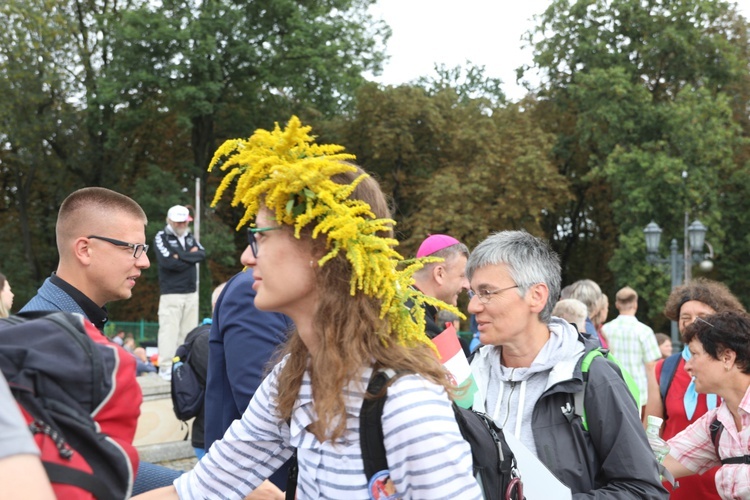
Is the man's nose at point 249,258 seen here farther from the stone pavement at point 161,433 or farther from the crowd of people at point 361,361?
the stone pavement at point 161,433

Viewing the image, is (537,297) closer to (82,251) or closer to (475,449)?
(475,449)

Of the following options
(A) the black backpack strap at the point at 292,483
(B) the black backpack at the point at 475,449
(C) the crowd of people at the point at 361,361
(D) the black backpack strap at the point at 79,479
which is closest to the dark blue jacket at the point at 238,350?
(C) the crowd of people at the point at 361,361

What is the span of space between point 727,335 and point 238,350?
2.34 m

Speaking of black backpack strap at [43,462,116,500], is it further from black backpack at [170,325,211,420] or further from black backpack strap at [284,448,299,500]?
black backpack at [170,325,211,420]

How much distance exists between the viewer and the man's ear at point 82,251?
3773 mm

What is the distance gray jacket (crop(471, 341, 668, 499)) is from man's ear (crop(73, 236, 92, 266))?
2.16 meters

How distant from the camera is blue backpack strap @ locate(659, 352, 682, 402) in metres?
5.02

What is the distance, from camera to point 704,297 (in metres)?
5.32

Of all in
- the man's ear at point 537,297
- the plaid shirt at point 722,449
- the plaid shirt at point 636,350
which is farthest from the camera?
the plaid shirt at point 636,350

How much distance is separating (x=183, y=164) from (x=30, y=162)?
5816mm

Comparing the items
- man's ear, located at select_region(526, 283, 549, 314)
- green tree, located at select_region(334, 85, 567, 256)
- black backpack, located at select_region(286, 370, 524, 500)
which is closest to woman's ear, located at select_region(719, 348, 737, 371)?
man's ear, located at select_region(526, 283, 549, 314)

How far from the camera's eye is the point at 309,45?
97.1 feet

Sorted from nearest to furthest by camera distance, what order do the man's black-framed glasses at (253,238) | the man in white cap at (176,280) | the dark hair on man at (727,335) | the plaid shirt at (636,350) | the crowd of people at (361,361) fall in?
the crowd of people at (361,361)
the man's black-framed glasses at (253,238)
the dark hair on man at (727,335)
the plaid shirt at (636,350)
the man in white cap at (176,280)

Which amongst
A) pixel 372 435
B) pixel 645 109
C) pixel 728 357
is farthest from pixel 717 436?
pixel 645 109
